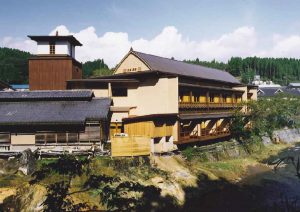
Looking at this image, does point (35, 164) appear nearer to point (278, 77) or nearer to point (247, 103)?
point (247, 103)

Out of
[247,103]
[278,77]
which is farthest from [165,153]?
[278,77]

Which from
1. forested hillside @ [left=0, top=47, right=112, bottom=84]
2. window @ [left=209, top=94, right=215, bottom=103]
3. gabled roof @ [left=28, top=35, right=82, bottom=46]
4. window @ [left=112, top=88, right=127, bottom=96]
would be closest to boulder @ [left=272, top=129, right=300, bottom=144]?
window @ [left=209, top=94, right=215, bottom=103]

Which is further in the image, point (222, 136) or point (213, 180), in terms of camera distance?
point (222, 136)

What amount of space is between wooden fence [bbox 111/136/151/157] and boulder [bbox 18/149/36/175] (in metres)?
6.84

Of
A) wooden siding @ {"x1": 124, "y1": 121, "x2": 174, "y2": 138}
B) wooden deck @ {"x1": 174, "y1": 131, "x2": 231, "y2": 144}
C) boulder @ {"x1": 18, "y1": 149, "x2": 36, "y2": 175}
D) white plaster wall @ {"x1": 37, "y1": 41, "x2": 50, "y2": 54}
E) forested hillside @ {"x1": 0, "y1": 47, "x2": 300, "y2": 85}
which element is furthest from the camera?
forested hillside @ {"x1": 0, "y1": 47, "x2": 300, "y2": 85}

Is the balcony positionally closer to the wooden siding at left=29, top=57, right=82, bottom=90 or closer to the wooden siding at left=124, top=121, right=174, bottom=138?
the wooden siding at left=124, top=121, right=174, bottom=138

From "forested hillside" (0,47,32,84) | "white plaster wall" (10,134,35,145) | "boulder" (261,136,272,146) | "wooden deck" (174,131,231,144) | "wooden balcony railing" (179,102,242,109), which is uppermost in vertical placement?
"forested hillside" (0,47,32,84)

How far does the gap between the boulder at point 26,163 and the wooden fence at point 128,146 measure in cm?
684

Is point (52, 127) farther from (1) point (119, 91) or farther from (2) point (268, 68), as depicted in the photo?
(2) point (268, 68)

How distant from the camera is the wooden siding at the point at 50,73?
3753 centimetres

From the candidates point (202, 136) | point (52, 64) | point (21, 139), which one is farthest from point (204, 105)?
point (21, 139)

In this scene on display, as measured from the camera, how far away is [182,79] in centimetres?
3869

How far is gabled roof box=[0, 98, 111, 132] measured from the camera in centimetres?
2973

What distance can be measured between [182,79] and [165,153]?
11.1 meters
